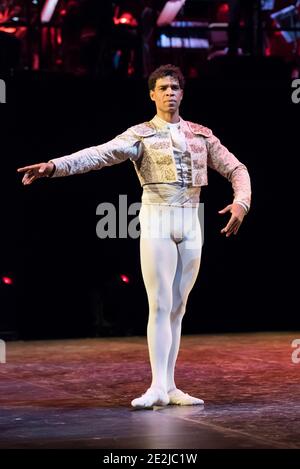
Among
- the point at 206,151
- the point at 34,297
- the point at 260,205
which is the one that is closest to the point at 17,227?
the point at 34,297

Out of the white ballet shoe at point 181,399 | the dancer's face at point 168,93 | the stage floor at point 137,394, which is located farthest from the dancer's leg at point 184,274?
the dancer's face at point 168,93

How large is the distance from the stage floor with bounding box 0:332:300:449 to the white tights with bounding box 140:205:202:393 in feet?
0.82

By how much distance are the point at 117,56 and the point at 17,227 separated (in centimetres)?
167

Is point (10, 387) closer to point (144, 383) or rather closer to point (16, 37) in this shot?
point (144, 383)

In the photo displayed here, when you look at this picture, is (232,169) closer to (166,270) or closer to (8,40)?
(166,270)

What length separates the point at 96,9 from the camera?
321 inches

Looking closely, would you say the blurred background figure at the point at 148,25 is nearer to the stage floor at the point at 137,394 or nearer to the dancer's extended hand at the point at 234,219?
the stage floor at the point at 137,394

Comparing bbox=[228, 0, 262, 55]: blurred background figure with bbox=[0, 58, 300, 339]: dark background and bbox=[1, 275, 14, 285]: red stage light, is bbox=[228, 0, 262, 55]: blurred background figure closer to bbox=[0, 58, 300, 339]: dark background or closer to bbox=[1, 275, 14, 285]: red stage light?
bbox=[0, 58, 300, 339]: dark background

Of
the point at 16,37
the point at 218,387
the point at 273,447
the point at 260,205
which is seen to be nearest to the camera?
the point at 273,447

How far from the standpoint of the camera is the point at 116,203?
28.8ft

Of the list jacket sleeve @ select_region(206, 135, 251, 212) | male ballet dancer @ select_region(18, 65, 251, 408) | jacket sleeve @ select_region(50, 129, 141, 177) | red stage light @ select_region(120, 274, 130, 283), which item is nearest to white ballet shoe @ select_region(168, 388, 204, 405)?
male ballet dancer @ select_region(18, 65, 251, 408)

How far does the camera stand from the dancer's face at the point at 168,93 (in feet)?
15.3

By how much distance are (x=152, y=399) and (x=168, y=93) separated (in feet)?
4.54

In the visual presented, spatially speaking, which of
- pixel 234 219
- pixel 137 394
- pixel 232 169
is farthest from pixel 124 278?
pixel 234 219
